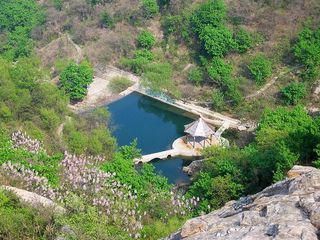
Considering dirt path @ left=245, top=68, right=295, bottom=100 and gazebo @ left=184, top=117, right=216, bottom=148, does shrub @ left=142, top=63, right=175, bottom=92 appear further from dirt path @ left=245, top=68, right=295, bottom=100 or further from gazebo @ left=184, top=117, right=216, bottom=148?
gazebo @ left=184, top=117, right=216, bottom=148

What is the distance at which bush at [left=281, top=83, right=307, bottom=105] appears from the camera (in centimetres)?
4306

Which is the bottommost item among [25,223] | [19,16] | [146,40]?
[19,16]

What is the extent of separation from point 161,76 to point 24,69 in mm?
12895

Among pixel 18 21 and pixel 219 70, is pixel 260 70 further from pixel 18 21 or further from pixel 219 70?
pixel 18 21

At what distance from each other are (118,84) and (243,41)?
1072cm

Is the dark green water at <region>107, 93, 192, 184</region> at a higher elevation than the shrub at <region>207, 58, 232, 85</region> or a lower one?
lower

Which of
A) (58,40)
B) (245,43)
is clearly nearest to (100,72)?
(58,40)

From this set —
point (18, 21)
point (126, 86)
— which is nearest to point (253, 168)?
point (126, 86)

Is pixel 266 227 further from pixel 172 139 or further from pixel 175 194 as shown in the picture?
pixel 172 139

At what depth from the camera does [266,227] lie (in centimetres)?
1430

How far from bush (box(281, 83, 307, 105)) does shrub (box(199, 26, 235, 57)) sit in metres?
6.61

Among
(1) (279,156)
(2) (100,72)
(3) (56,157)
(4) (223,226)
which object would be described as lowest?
(2) (100,72)

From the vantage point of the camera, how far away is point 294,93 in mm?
43188

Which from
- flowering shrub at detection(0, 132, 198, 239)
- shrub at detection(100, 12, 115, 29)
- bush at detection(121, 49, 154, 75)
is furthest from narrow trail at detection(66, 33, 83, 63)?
flowering shrub at detection(0, 132, 198, 239)
